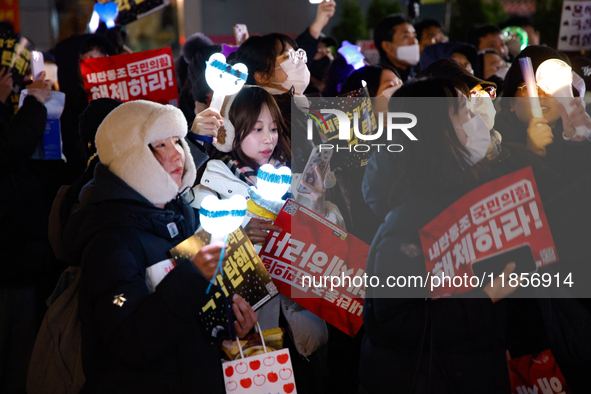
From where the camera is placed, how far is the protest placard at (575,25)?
6109 mm

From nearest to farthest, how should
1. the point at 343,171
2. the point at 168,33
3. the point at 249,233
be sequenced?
1. the point at 249,233
2. the point at 343,171
3. the point at 168,33

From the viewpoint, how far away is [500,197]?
6.41 feet

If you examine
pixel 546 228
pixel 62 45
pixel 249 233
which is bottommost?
pixel 249 233

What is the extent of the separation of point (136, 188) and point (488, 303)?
145 cm

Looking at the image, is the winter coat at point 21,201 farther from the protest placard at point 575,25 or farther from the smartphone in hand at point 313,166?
the protest placard at point 575,25

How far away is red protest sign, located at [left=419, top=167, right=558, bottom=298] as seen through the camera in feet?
6.33

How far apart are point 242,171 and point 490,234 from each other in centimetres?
139

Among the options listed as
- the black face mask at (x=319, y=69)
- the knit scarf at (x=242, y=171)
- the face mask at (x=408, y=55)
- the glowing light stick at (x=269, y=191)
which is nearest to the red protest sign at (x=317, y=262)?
the glowing light stick at (x=269, y=191)

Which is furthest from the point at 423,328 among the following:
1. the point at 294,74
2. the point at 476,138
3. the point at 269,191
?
the point at 294,74

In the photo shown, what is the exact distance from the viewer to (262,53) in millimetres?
3410

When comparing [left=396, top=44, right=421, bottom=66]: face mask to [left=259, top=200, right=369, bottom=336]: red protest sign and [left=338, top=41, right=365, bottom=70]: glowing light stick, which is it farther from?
[left=259, top=200, right=369, bottom=336]: red protest sign

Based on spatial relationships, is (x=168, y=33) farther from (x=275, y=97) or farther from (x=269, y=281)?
(x=269, y=281)

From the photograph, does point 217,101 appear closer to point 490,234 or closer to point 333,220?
point 333,220

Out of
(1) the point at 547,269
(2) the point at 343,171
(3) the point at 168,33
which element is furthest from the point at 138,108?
(3) the point at 168,33
